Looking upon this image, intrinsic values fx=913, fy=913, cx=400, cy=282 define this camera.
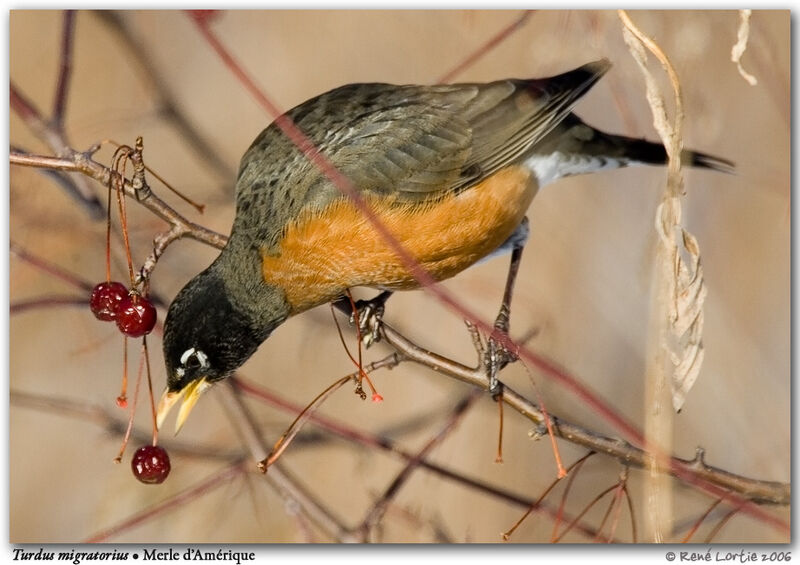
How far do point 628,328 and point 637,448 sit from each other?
0.55m

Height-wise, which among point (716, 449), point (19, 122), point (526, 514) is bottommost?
point (526, 514)

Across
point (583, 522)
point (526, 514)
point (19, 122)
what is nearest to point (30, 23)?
point (19, 122)

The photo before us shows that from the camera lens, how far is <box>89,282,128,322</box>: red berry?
74.9 inches

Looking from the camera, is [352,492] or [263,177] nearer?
[263,177]

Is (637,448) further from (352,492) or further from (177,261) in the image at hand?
(177,261)

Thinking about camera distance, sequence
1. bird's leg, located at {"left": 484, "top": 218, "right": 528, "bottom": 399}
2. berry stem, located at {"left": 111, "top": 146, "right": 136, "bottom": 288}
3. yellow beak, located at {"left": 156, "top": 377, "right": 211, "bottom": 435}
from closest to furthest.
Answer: berry stem, located at {"left": 111, "top": 146, "right": 136, "bottom": 288} < yellow beak, located at {"left": 156, "top": 377, "right": 211, "bottom": 435} < bird's leg, located at {"left": 484, "top": 218, "right": 528, "bottom": 399}

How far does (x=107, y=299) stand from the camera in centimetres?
190

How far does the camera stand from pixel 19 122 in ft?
7.31

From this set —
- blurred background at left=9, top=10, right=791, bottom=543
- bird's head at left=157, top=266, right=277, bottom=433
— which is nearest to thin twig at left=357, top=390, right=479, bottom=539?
blurred background at left=9, top=10, right=791, bottom=543

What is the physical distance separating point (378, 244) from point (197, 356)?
48 cm

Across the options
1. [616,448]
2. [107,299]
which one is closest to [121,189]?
[107,299]

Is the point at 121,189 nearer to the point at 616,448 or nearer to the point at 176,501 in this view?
the point at 176,501

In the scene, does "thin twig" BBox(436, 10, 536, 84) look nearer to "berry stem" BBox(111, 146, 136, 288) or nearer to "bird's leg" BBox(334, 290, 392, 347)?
"bird's leg" BBox(334, 290, 392, 347)

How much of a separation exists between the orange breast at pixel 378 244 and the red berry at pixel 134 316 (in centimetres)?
35
